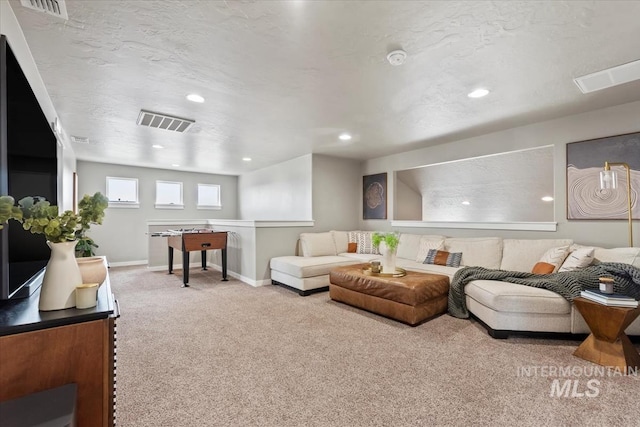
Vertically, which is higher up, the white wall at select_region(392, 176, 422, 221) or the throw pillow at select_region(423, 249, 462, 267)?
the white wall at select_region(392, 176, 422, 221)

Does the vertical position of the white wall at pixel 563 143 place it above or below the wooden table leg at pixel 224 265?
above

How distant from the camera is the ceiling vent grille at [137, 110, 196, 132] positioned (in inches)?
137

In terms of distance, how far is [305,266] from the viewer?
422 cm

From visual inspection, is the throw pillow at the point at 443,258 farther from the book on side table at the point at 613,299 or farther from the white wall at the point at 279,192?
the white wall at the point at 279,192

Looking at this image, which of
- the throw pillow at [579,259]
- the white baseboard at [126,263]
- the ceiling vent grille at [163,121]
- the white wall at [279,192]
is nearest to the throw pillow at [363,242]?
the white wall at [279,192]

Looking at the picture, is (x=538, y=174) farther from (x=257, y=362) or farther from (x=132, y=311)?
(x=132, y=311)

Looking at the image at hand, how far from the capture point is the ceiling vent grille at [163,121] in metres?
3.47

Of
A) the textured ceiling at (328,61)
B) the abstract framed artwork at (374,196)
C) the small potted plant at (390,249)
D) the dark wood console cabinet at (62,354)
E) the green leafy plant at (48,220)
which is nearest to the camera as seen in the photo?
the dark wood console cabinet at (62,354)

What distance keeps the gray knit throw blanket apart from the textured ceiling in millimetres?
1698

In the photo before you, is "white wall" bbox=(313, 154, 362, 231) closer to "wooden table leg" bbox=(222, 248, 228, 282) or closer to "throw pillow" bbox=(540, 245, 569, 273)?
"wooden table leg" bbox=(222, 248, 228, 282)

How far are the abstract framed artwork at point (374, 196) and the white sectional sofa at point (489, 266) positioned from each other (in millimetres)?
637

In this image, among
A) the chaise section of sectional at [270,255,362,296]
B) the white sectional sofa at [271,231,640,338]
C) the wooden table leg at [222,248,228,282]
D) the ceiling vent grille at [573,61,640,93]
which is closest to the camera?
the ceiling vent grille at [573,61,640,93]

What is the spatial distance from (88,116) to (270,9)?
10.1 ft

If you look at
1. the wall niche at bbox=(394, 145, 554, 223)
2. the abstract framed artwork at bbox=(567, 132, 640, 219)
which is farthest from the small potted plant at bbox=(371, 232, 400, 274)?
the abstract framed artwork at bbox=(567, 132, 640, 219)
